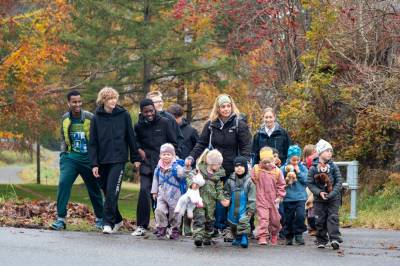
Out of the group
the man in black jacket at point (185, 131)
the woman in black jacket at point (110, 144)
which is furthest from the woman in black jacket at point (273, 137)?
the woman in black jacket at point (110, 144)

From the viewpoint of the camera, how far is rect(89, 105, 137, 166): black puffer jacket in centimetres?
1225

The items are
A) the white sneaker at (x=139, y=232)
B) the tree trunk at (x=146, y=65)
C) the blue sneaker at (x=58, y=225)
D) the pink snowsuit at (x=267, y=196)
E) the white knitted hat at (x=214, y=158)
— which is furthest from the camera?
the tree trunk at (x=146, y=65)

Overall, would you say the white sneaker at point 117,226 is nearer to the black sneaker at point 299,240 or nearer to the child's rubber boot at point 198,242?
the child's rubber boot at point 198,242

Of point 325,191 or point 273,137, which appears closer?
point 325,191

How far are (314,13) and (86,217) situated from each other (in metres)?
10.1

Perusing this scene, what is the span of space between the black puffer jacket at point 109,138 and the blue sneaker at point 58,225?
104 centimetres

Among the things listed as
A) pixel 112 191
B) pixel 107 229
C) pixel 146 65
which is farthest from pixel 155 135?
pixel 146 65

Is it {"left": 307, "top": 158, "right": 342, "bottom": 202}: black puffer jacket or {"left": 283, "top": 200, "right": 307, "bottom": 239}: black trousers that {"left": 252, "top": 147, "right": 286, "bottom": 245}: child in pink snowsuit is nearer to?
{"left": 283, "top": 200, "right": 307, "bottom": 239}: black trousers

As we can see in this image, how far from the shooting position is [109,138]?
40.2 feet

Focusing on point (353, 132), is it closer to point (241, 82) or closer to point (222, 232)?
point (222, 232)

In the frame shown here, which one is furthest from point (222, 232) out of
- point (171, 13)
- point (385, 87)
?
point (171, 13)

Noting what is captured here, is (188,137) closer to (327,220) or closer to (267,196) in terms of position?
(267,196)

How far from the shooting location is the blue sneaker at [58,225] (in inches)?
493

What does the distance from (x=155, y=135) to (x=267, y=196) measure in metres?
2.00
